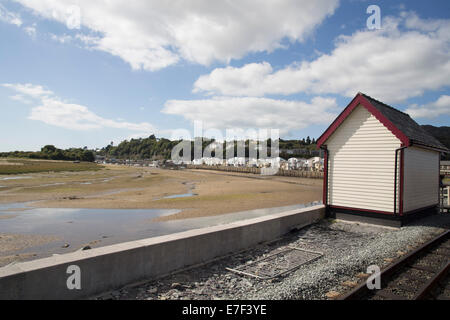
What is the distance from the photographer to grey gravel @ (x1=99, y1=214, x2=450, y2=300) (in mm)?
5289

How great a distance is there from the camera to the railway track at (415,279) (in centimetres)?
527

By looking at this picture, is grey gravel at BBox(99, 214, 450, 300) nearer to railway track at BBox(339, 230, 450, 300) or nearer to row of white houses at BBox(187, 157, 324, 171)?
railway track at BBox(339, 230, 450, 300)

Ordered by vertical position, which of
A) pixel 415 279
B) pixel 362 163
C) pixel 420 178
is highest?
pixel 362 163

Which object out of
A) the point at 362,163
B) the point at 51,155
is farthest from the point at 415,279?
the point at 51,155

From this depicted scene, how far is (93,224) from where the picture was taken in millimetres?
15047

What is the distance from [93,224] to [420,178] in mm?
15977

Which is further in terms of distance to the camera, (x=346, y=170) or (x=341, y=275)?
Answer: (x=346, y=170)

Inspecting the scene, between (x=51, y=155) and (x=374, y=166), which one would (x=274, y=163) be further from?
(x=51, y=155)

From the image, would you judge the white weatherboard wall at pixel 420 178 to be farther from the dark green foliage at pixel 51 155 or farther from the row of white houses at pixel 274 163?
the dark green foliage at pixel 51 155

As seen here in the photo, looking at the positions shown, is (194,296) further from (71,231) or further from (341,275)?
(71,231)

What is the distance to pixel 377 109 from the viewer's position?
36.4 feet

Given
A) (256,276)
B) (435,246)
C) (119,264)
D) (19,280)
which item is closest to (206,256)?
(256,276)
